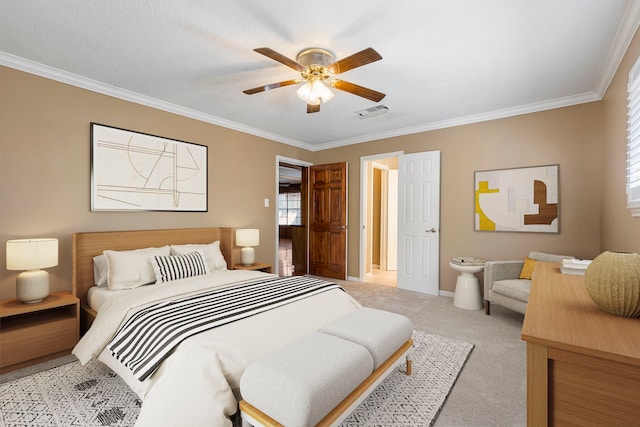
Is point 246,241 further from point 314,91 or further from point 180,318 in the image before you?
point 314,91

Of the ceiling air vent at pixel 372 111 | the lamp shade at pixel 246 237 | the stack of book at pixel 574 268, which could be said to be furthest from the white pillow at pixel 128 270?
the stack of book at pixel 574 268

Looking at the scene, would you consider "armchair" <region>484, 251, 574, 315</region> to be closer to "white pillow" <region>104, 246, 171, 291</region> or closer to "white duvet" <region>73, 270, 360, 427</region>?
"white duvet" <region>73, 270, 360, 427</region>

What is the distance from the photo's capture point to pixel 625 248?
2.33 m

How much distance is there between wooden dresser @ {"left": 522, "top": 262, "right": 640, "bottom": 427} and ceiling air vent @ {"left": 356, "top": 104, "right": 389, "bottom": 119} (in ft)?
10.8

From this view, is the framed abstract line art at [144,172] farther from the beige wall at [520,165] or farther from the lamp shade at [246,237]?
the beige wall at [520,165]

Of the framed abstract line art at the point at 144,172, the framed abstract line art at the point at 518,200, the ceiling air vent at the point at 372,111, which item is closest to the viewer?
the framed abstract line art at the point at 144,172

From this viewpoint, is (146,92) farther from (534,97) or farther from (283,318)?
(534,97)

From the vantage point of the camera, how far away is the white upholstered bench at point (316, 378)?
4.38 feet

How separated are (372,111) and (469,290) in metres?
2.64

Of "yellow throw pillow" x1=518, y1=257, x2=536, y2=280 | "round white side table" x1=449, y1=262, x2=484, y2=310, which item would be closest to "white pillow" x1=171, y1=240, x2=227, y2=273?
"round white side table" x1=449, y1=262, x2=484, y2=310

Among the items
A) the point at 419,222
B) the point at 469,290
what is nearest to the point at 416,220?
the point at 419,222

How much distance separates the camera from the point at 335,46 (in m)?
2.40

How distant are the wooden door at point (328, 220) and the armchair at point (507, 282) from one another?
2.50 meters

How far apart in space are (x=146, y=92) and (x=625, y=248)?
4.77m
